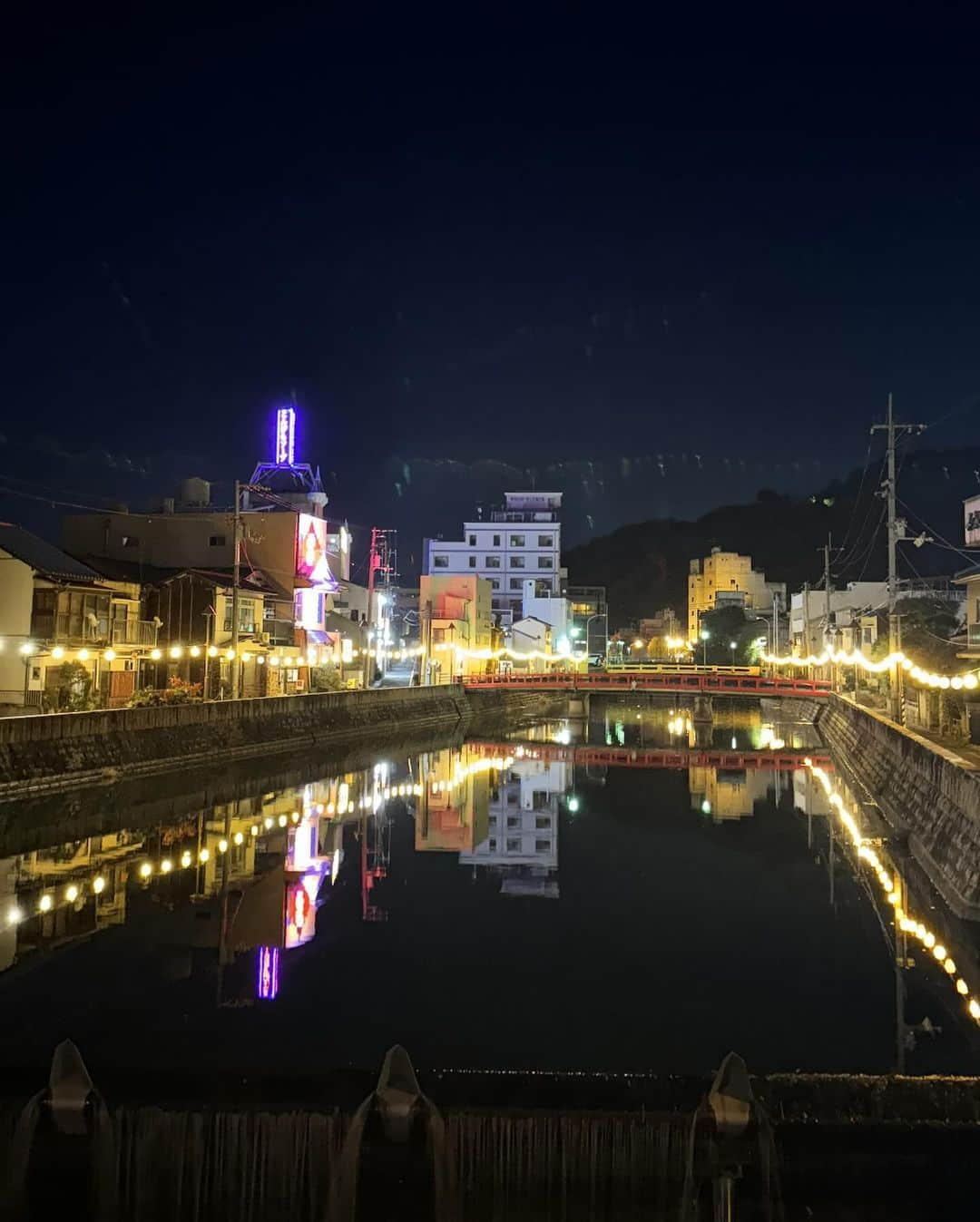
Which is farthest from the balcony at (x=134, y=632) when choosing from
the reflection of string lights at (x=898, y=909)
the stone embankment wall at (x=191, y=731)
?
the reflection of string lights at (x=898, y=909)

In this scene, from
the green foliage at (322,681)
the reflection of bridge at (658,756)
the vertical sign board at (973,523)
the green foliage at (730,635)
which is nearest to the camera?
the vertical sign board at (973,523)

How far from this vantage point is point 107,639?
115 ft

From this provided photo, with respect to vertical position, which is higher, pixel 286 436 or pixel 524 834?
pixel 286 436

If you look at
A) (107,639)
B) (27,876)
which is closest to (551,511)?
(107,639)

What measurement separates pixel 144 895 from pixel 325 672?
1496 inches

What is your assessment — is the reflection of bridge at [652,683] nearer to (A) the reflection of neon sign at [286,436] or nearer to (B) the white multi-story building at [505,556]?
(A) the reflection of neon sign at [286,436]

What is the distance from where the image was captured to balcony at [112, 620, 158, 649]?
36.6 meters

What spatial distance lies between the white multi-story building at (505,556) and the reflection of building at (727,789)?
59119 mm

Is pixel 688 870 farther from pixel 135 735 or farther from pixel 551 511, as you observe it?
pixel 551 511

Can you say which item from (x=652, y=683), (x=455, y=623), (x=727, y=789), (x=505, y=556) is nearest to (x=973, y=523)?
(x=727, y=789)

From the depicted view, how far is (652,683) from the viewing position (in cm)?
6006

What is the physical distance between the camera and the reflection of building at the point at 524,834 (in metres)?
18.2

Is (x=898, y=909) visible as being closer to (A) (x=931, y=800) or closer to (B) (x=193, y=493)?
(A) (x=931, y=800)

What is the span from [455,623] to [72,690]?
38.5 meters
